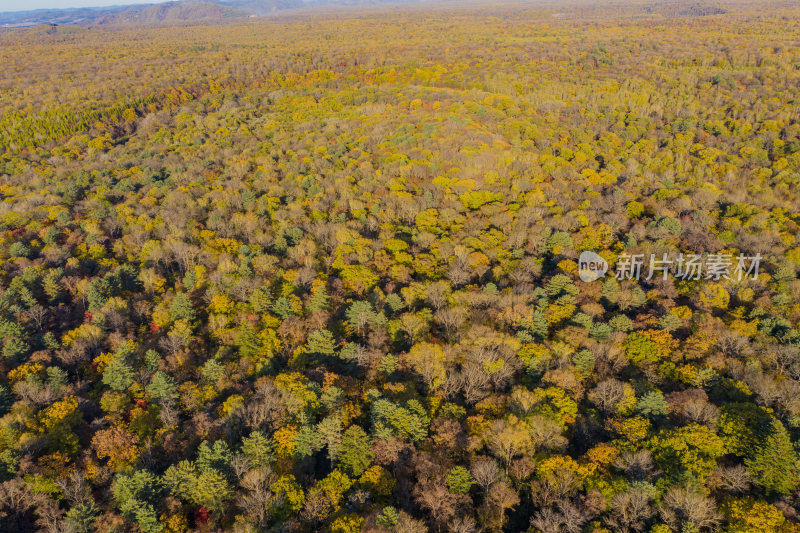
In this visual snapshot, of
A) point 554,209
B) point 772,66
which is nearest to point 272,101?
point 554,209

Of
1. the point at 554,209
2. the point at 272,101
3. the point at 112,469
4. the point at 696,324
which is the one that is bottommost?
the point at 112,469

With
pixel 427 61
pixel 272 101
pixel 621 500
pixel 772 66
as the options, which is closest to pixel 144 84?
pixel 272 101

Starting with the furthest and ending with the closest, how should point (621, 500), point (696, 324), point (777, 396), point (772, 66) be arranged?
point (772, 66)
point (696, 324)
point (777, 396)
point (621, 500)

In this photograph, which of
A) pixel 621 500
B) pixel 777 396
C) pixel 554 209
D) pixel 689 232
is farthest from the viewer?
pixel 554 209

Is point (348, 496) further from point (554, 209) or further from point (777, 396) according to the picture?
point (554, 209)

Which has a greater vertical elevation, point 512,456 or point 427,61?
point 427,61

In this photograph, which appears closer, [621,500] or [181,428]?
[621,500]
